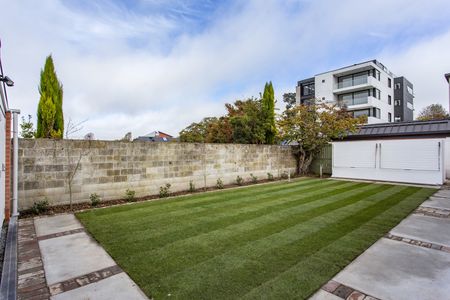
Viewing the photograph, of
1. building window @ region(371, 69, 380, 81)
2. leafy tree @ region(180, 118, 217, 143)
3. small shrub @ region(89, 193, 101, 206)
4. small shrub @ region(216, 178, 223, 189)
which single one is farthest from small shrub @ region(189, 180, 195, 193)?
building window @ region(371, 69, 380, 81)

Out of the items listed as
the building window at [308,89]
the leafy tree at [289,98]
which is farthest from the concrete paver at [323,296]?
the leafy tree at [289,98]

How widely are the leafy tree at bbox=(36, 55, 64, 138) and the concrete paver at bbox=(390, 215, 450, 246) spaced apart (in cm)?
903

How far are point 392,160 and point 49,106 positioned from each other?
46.7 feet

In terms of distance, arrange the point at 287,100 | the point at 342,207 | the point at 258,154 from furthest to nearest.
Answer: the point at 287,100
the point at 258,154
the point at 342,207

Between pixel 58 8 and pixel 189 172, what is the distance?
637cm

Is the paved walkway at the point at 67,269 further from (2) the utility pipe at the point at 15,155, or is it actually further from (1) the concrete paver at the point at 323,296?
(1) the concrete paver at the point at 323,296

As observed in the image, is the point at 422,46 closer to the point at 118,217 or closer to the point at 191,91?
the point at 191,91

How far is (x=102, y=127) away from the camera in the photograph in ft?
45.1

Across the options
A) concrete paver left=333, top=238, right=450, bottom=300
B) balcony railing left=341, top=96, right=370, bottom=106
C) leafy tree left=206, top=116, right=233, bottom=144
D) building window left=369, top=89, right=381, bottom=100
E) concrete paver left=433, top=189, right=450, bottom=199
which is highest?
building window left=369, top=89, right=381, bottom=100

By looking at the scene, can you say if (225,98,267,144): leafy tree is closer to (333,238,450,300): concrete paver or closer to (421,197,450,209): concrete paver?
(421,197,450,209): concrete paver

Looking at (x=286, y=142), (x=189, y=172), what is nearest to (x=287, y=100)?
(x=286, y=142)

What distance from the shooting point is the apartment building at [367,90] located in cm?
2655

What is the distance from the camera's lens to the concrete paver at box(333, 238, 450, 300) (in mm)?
2488

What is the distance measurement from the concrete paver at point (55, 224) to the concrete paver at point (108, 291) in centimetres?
249
